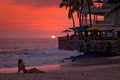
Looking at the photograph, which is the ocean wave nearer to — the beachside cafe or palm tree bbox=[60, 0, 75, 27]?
the beachside cafe

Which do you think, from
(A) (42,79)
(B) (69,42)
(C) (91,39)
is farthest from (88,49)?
(A) (42,79)

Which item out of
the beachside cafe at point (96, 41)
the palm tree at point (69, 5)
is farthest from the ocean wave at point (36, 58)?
the palm tree at point (69, 5)

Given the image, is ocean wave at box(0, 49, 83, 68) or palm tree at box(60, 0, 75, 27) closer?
ocean wave at box(0, 49, 83, 68)

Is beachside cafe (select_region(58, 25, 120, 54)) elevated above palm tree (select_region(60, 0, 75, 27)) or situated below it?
below

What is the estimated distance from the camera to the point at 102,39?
56.3m

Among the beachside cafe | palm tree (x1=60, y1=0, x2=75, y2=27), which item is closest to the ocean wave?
the beachside cafe

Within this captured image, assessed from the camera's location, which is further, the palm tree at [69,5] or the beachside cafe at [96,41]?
the palm tree at [69,5]

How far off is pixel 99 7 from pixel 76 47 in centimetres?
749

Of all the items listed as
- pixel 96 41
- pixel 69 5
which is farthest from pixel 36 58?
pixel 69 5

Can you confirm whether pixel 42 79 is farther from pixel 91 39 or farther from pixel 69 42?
pixel 69 42

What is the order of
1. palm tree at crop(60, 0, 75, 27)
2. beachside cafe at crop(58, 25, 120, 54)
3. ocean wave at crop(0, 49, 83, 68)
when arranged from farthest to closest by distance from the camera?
palm tree at crop(60, 0, 75, 27), beachside cafe at crop(58, 25, 120, 54), ocean wave at crop(0, 49, 83, 68)

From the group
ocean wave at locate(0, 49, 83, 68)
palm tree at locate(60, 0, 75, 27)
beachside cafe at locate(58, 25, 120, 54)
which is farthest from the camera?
palm tree at locate(60, 0, 75, 27)

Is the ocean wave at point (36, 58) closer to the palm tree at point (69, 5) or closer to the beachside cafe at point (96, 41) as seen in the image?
the beachside cafe at point (96, 41)

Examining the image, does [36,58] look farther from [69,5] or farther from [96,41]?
[69,5]
